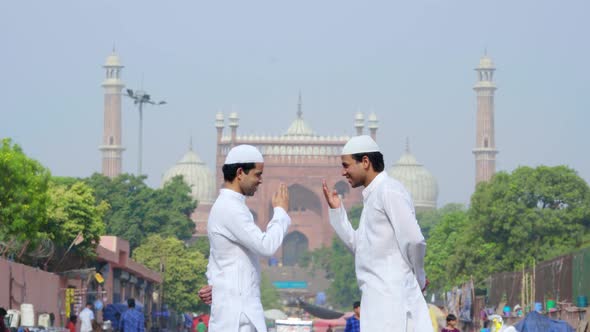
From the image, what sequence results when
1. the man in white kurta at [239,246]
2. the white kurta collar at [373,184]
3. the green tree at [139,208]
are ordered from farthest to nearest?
A: the green tree at [139,208]
the man in white kurta at [239,246]
the white kurta collar at [373,184]

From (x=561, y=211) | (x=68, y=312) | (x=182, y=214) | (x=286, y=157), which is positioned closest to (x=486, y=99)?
(x=286, y=157)

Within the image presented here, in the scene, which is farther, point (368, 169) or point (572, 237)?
point (572, 237)

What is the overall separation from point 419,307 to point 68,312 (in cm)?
2965

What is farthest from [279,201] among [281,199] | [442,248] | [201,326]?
[442,248]

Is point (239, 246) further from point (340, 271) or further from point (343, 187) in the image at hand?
point (343, 187)

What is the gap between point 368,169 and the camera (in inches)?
275

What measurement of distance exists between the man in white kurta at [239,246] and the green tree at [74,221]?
26.9 meters

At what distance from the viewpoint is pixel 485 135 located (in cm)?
12181

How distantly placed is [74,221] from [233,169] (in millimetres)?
28187

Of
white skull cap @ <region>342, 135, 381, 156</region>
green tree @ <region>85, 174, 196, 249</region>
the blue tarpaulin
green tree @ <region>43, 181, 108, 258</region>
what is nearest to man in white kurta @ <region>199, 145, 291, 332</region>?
white skull cap @ <region>342, 135, 381, 156</region>

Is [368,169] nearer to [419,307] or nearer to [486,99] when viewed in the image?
[419,307]

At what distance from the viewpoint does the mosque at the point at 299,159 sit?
403ft

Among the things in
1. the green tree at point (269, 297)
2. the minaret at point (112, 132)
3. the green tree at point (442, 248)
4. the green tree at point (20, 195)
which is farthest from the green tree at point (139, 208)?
the minaret at point (112, 132)

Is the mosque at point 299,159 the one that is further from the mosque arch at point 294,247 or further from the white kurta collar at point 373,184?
the white kurta collar at point 373,184
